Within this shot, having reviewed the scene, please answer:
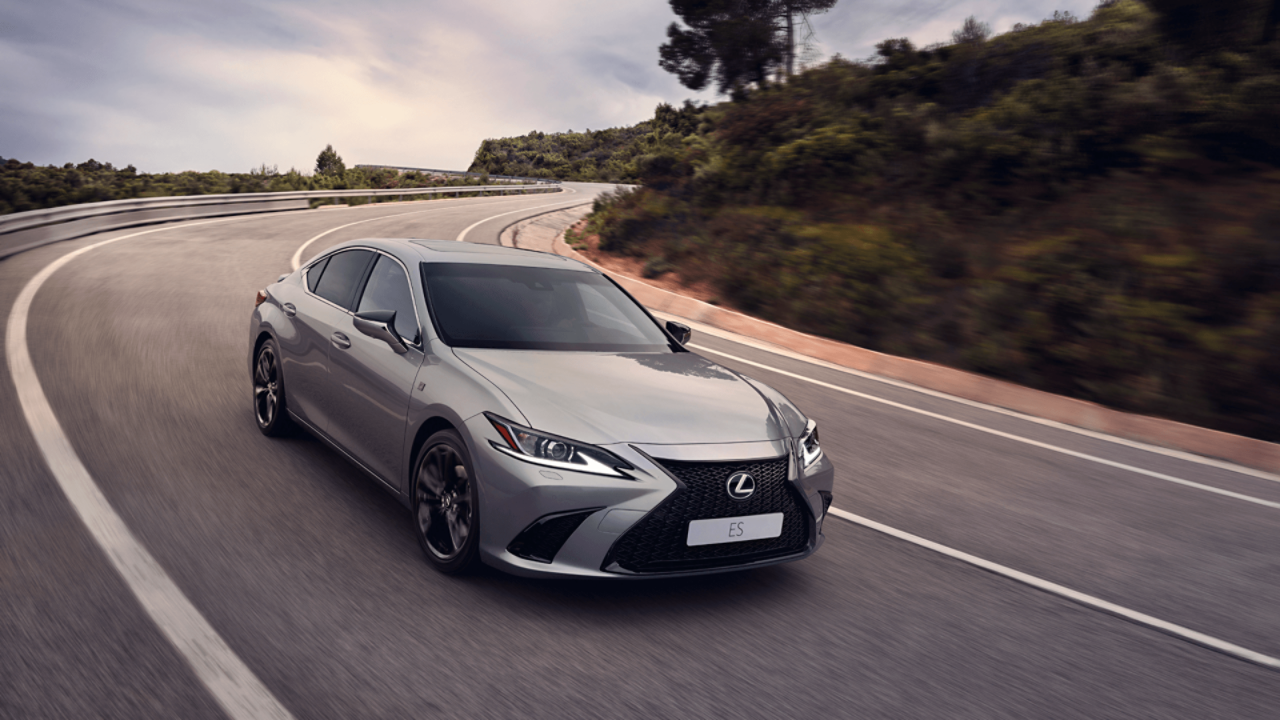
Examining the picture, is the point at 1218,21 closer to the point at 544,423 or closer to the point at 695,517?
the point at 695,517

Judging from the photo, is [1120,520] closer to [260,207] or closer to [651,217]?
[651,217]

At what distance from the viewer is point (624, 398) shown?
410cm

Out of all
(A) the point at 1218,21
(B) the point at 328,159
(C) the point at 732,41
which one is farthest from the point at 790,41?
(B) the point at 328,159

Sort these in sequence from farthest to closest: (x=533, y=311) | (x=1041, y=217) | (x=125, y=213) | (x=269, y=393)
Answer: (x=125, y=213), (x=1041, y=217), (x=269, y=393), (x=533, y=311)

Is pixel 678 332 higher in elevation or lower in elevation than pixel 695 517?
higher

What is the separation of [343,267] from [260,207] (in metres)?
25.7

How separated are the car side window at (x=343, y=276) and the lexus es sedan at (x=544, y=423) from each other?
0.02m

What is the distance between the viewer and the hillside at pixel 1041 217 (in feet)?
31.4

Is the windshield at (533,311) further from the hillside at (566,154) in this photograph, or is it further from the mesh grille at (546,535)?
the hillside at (566,154)

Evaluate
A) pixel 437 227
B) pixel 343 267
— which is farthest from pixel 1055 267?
pixel 437 227

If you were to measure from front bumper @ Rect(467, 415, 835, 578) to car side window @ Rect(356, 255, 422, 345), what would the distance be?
44.1 inches

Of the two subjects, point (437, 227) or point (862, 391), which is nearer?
point (862, 391)

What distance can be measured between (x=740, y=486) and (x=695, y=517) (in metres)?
0.25

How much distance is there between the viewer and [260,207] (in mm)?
29047
